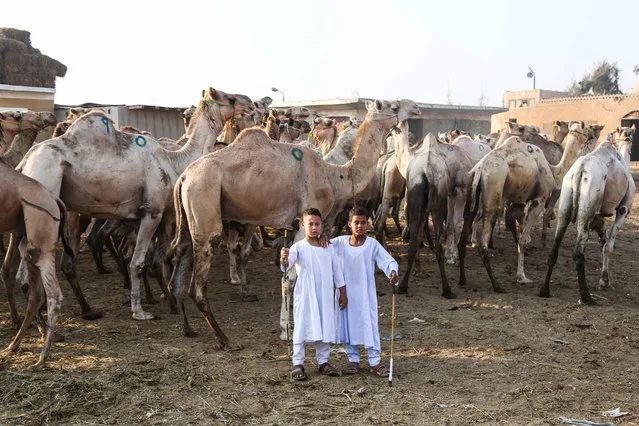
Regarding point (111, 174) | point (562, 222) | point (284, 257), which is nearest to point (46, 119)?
point (111, 174)

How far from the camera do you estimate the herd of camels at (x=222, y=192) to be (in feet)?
22.0

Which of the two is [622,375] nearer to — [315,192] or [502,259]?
[315,192]

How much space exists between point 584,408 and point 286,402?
2.31 meters

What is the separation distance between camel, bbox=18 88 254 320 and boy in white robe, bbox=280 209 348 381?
2798 millimetres

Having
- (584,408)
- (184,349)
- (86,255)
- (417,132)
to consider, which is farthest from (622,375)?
(417,132)

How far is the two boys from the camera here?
577cm

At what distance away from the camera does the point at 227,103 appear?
9094 mm

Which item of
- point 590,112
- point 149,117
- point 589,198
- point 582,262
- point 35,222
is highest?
point 590,112

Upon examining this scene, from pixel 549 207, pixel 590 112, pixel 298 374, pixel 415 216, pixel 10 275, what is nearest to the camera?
pixel 298 374

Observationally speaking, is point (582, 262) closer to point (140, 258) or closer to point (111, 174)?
point (140, 258)

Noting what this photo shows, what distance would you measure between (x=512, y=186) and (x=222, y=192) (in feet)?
17.1

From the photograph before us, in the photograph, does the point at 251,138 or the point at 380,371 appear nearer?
the point at 380,371

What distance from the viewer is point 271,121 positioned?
1055 centimetres

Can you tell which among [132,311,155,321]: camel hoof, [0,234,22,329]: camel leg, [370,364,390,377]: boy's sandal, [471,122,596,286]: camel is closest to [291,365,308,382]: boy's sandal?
[370,364,390,377]: boy's sandal
